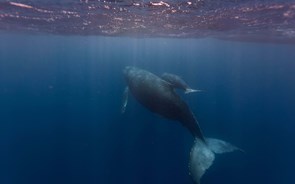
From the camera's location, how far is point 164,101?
42.2 feet

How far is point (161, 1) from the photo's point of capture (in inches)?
717

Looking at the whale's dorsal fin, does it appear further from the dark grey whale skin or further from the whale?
the dark grey whale skin

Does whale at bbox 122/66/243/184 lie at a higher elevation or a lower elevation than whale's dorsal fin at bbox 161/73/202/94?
lower

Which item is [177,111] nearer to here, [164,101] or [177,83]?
[164,101]

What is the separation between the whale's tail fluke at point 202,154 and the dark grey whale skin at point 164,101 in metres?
0.48

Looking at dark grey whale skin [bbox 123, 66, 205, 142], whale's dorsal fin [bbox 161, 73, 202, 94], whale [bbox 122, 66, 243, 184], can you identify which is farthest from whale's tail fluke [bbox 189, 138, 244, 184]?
whale's dorsal fin [bbox 161, 73, 202, 94]

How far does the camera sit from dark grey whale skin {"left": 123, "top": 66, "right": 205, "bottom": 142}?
12820mm

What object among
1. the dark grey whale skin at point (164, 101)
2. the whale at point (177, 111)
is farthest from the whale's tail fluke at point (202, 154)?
the dark grey whale skin at point (164, 101)

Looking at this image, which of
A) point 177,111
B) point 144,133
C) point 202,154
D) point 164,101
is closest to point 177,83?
point 164,101

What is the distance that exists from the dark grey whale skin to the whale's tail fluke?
48cm

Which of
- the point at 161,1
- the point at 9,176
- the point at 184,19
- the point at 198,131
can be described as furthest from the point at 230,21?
the point at 9,176

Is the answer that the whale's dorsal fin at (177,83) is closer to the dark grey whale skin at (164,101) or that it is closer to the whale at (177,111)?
the whale at (177,111)

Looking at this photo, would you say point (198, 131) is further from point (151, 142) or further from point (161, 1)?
point (151, 142)

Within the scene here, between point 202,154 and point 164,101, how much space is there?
2820 mm
